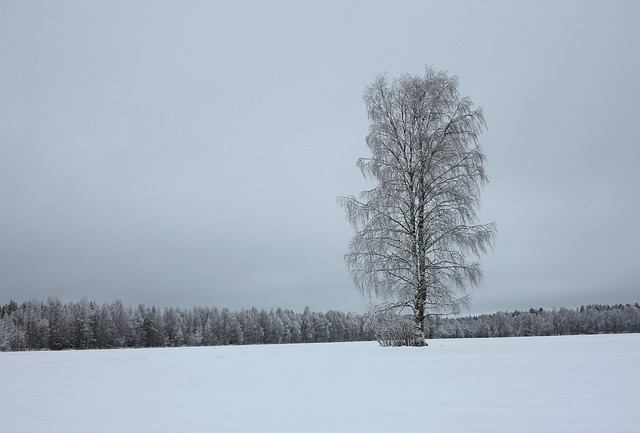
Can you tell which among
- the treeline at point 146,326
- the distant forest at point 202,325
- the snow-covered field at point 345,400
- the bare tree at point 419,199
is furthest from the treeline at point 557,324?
the snow-covered field at point 345,400

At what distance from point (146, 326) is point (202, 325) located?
13076 mm

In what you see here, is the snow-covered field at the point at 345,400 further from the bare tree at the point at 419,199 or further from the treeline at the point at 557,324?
the treeline at the point at 557,324

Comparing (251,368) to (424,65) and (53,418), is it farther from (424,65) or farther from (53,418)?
(424,65)

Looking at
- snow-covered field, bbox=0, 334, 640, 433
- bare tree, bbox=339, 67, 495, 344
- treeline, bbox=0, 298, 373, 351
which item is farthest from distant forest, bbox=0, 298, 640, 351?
snow-covered field, bbox=0, 334, 640, 433

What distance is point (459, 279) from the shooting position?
16500mm

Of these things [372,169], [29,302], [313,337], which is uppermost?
[372,169]

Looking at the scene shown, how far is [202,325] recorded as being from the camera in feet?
325

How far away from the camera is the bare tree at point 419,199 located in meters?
16.6

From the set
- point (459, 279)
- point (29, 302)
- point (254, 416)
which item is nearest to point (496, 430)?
point (254, 416)

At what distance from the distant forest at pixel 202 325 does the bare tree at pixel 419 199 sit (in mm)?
44628

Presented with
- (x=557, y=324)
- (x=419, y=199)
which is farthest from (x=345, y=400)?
(x=557, y=324)

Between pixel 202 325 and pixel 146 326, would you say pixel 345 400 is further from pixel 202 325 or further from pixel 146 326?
pixel 202 325

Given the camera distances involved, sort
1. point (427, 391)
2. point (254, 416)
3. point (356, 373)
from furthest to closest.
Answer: point (356, 373)
point (427, 391)
point (254, 416)

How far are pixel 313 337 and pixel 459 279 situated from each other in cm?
9104
